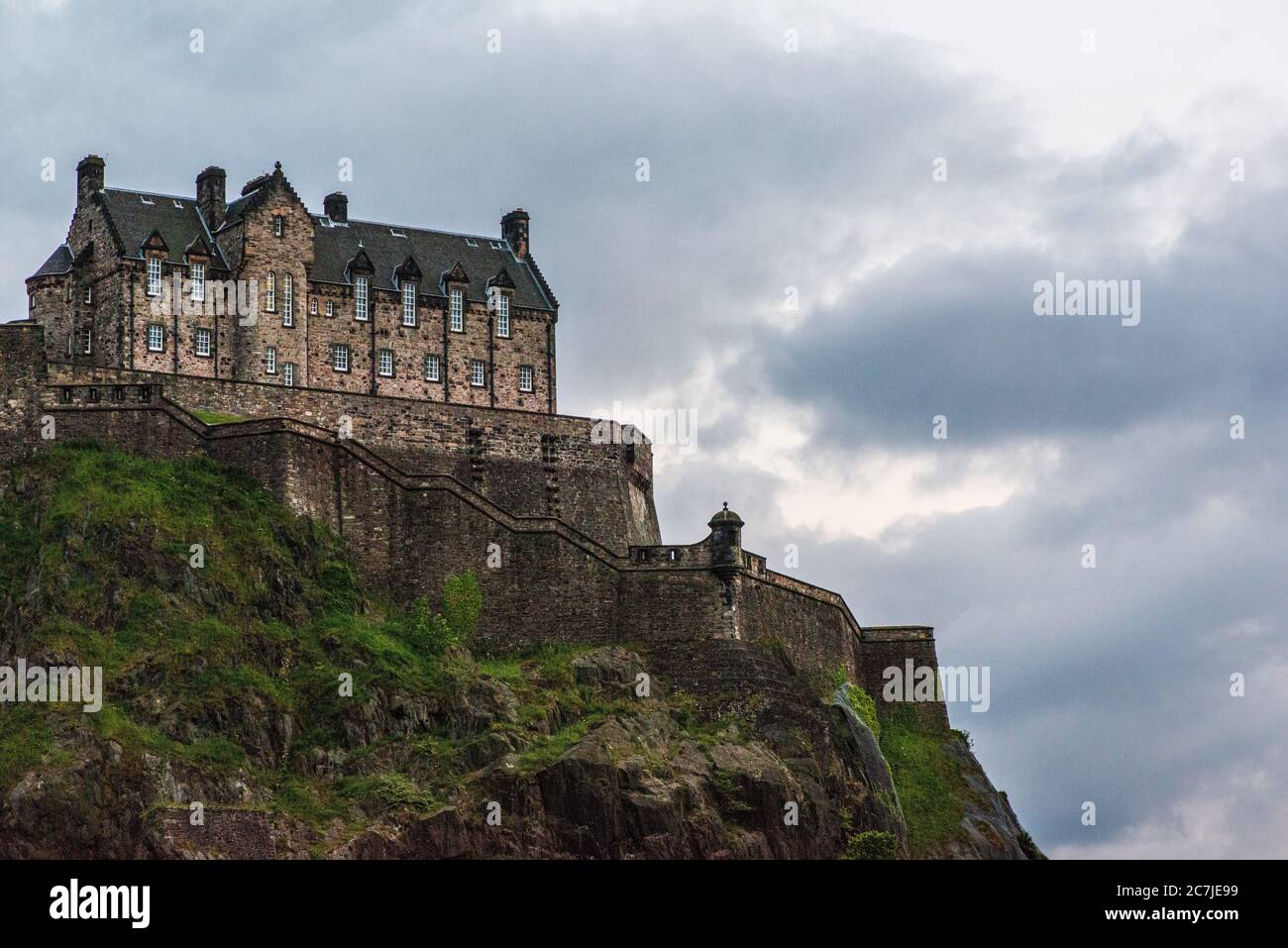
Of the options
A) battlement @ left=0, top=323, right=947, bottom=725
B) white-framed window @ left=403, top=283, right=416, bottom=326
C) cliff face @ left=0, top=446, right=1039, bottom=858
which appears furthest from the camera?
white-framed window @ left=403, top=283, right=416, bottom=326

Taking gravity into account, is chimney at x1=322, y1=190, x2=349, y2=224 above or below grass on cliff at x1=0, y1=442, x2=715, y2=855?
above

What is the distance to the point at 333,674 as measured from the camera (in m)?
71.6

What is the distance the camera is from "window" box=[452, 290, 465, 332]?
95000 millimetres

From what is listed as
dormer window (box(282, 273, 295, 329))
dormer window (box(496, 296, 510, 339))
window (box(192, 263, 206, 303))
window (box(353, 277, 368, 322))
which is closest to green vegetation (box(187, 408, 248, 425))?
window (box(192, 263, 206, 303))

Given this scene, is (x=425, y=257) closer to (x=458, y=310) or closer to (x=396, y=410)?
(x=458, y=310)

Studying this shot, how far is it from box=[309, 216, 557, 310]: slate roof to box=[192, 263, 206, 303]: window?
4.86 m

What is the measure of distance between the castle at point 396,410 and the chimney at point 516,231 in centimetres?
10

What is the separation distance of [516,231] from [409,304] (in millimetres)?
8817

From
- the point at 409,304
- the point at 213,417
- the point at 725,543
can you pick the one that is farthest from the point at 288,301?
the point at 725,543

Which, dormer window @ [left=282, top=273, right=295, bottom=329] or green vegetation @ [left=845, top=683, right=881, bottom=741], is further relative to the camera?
dormer window @ [left=282, top=273, right=295, bottom=329]

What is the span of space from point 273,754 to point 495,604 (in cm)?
1199

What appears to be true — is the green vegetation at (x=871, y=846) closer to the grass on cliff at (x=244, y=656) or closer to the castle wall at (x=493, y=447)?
the grass on cliff at (x=244, y=656)

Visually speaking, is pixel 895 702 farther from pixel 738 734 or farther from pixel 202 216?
pixel 202 216

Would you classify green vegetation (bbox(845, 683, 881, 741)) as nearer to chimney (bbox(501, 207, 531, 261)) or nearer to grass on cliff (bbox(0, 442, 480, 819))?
grass on cliff (bbox(0, 442, 480, 819))
